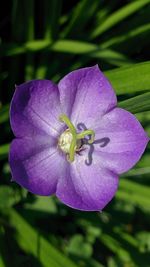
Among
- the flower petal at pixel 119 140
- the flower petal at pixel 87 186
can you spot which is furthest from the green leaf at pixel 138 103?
the flower petal at pixel 87 186

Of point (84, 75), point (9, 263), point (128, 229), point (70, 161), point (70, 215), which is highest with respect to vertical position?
point (84, 75)

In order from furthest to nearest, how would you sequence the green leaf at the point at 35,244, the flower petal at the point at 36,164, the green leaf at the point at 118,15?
the green leaf at the point at 118,15
the green leaf at the point at 35,244
the flower petal at the point at 36,164

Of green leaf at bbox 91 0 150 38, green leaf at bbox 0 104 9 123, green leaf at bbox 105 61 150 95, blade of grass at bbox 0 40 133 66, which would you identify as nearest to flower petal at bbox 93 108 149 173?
green leaf at bbox 105 61 150 95

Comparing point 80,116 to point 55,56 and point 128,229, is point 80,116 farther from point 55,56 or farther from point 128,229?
point 128,229

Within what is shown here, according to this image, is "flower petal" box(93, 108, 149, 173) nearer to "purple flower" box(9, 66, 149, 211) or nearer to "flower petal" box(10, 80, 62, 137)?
"purple flower" box(9, 66, 149, 211)

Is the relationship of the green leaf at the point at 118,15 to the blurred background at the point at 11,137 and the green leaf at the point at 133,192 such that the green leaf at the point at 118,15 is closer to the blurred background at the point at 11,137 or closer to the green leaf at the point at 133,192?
the blurred background at the point at 11,137

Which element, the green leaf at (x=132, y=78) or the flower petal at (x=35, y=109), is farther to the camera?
the green leaf at (x=132, y=78)

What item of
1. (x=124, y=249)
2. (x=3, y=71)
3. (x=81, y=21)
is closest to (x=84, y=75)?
(x=81, y=21)
